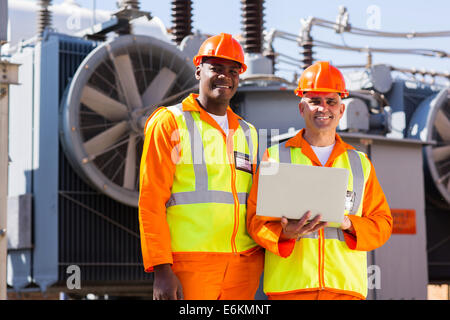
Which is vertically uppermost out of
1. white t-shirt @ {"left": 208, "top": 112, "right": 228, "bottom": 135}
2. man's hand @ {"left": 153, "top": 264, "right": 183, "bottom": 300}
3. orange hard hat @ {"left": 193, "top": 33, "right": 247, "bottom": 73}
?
orange hard hat @ {"left": 193, "top": 33, "right": 247, "bottom": 73}

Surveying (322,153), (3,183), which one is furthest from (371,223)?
(3,183)

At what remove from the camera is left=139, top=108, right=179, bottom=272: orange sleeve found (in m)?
4.04

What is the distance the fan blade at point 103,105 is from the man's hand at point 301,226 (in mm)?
5693

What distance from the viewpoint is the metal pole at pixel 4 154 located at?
5.93 metres

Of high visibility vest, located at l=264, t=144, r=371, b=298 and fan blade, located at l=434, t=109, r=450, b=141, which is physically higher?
fan blade, located at l=434, t=109, r=450, b=141

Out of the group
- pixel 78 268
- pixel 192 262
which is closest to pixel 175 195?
pixel 192 262

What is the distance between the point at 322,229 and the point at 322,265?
0.70 feet

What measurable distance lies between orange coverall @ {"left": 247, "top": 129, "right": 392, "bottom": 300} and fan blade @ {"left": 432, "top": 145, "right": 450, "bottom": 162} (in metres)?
7.61

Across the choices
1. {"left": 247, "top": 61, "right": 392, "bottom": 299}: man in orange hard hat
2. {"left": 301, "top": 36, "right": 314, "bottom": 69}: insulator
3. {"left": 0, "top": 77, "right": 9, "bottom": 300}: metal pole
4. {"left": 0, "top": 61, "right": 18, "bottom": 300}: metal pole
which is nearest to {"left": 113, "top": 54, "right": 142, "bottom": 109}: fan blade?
{"left": 0, "top": 61, "right": 18, "bottom": 300}: metal pole

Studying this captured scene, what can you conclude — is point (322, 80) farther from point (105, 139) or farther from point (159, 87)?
point (159, 87)

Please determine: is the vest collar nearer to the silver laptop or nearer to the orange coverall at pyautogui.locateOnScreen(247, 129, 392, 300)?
the orange coverall at pyautogui.locateOnScreen(247, 129, 392, 300)

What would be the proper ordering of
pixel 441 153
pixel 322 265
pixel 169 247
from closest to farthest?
pixel 169 247 → pixel 322 265 → pixel 441 153

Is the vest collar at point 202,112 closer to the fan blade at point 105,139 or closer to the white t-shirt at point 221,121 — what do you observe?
the white t-shirt at point 221,121

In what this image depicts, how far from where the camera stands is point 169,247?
4.09 m
